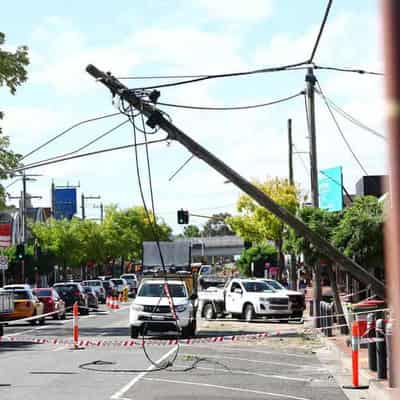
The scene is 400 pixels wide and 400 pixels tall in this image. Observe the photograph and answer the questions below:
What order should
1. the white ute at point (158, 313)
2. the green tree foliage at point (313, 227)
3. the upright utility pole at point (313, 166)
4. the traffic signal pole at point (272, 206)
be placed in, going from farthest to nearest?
the upright utility pole at point (313, 166), the white ute at point (158, 313), the green tree foliage at point (313, 227), the traffic signal pole at point (272, 206)

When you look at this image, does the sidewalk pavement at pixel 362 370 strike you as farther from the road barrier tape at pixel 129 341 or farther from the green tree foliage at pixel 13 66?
the green tree foliage at pixel 13 66

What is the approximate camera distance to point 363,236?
20625 mm

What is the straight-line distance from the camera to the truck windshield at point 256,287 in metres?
33.5

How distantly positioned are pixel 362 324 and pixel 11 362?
7.08 metres

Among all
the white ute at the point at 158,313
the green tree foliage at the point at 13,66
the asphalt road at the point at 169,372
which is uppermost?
the green tree foliage at the point at 13,66

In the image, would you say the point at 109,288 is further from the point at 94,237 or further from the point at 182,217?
the point at 94,237

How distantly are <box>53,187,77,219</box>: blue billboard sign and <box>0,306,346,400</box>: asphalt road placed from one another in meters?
87.2

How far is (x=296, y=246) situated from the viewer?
931 inches

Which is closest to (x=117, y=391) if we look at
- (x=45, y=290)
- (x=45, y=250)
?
(x=45, y=290)

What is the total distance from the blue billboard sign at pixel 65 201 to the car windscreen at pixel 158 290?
86000mm

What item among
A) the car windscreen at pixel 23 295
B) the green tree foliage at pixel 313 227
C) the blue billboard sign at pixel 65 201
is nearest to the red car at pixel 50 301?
the car windscreen at pixel 23 295

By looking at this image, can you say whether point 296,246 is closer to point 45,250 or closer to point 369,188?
point 369,188

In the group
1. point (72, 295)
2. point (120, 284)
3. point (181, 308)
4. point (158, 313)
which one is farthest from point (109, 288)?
point (158, 313)

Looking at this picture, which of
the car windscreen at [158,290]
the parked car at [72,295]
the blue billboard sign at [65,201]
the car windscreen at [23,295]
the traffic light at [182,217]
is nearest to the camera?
the car windscreen at [158,290]
